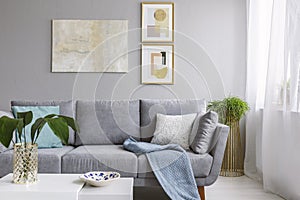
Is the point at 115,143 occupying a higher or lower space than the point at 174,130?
lower

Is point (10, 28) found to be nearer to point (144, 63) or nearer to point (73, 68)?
point (73, 68)

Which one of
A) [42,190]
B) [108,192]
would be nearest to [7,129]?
[42,190]

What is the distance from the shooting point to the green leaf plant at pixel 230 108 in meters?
4.18

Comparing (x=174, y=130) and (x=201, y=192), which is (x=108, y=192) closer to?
(x=201, y=192)

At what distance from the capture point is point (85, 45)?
4.41m

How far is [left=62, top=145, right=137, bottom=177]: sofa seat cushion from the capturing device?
3.06 meters

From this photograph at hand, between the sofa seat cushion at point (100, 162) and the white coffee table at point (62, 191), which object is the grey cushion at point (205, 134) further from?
the white coffee table at point (62, 191)

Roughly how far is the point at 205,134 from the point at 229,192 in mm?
670

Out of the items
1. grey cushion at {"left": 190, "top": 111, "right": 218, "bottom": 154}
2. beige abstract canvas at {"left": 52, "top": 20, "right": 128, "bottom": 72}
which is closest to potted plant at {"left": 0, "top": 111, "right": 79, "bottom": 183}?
grey cushion at {"left": 190, "top": 111, "right": 218, "bottom": 154}

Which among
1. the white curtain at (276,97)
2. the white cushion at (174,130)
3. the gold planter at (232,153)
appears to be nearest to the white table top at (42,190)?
the white cushion at (174,130)

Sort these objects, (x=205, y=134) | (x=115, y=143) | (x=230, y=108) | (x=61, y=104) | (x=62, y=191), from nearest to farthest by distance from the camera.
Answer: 1. (x=62, y=191)
2. (x=205, y=134)
3. (x=115, y=143)
4. (x=61, y=104)
5. (x=230, y=108)

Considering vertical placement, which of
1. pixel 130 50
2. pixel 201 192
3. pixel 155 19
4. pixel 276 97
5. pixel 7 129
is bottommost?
pixel 201 192

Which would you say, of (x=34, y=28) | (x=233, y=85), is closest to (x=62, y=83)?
(x=34, y=28)

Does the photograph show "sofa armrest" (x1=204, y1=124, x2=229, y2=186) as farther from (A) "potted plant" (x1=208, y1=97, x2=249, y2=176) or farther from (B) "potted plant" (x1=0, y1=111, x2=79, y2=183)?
(B) "potted plant" (x1=0, y1=111, x2=79, y2=183)
